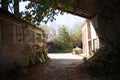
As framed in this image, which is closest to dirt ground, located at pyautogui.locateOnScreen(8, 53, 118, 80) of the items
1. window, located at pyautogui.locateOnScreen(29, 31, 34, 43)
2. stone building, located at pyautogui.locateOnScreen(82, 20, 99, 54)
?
window, located at pyautogui.locateOnScreen(29, 31, 34, 43)

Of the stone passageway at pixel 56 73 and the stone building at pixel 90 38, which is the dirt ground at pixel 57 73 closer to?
the stone passageway at pixel 56 73

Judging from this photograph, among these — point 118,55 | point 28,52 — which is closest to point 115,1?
point 118,55

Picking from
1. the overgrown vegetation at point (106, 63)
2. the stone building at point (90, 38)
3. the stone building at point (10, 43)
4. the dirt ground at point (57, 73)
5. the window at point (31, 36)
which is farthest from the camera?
the stone building at point (90, 38)

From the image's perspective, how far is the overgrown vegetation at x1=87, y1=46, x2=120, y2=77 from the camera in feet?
42.0

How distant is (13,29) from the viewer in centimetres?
1403

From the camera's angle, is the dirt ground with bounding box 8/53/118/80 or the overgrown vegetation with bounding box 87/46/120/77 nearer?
the dirt ground with bounding box 8/53/118/80

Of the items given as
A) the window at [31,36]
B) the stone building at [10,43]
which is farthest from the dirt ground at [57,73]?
the window at [31,36]

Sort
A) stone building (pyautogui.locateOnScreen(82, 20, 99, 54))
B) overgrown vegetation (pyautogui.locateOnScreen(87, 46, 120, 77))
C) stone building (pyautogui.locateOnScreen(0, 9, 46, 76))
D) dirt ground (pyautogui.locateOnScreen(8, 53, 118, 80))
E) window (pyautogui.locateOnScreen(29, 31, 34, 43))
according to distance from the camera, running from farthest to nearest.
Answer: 1. stone building (pyautogui.locateOnScreen(82, 20, 99, 54))
2. window (pyautogui.locateOnScreen(29, 31, 34, 43))
3. overgrown vegetation (pyautogui.locateOnScreen(87, 46, 120, 77))
4. dirt ground (pyautogui.locateOnScreen(8, 53, 118, 80))
5. stone building (pyautogui.locateOnScreen(0, 9, 46, 76))

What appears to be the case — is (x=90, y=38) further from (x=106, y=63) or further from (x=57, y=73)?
(x=57, y=73)

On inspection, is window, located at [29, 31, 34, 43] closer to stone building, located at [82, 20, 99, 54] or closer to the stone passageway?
the stone passageway

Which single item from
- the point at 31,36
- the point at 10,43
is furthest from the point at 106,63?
the point at 31,36

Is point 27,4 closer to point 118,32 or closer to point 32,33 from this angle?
point 118,32

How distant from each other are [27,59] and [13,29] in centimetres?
444

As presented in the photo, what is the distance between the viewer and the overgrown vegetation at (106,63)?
12797mm
